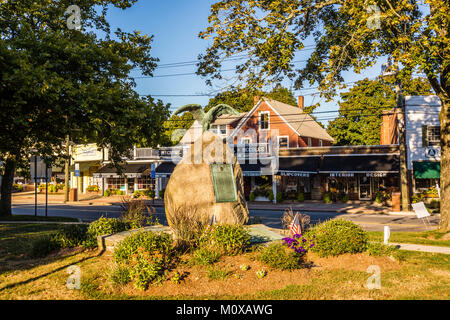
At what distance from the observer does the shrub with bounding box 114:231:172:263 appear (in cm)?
789

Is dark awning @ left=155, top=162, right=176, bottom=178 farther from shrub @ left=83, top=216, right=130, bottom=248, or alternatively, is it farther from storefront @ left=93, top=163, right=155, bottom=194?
shrub @ left=83, top=216, right=130, bottom=248

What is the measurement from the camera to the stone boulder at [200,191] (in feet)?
34.0

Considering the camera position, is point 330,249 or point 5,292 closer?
point 5,292

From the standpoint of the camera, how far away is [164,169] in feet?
117

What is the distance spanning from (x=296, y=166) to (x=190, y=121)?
25.0 m

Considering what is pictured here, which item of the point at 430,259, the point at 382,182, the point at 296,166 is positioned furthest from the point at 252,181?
the point at 430,259

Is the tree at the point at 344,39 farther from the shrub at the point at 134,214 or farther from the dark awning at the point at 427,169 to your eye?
the dark awning at the point at 427,169

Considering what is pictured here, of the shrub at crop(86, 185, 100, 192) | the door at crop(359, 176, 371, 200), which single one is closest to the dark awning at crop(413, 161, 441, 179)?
the door at crop(359, 176, 371, 200)

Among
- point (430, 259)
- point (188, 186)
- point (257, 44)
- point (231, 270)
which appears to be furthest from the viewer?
point (257, 44)

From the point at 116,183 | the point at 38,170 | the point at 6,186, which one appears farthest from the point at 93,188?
the point at 6,186

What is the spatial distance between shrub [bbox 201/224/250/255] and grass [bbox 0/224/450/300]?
27cm

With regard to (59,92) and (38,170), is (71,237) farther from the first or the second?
(38,170)

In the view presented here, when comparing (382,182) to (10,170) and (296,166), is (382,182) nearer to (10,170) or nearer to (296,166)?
(296,166)
